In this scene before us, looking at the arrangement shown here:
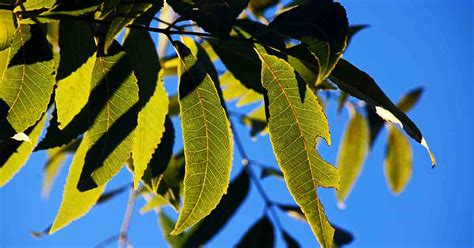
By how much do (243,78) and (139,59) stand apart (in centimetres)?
20

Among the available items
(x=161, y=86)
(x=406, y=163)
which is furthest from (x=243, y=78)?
(x=406, y=163)

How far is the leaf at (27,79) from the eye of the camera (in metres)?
1.02

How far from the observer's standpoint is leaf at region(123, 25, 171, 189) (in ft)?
3.91

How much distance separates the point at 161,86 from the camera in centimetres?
123

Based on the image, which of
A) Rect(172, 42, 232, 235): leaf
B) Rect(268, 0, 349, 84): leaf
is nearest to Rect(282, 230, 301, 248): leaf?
Rect(172, 42, 232, 235): leaf

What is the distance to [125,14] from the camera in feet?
3.08

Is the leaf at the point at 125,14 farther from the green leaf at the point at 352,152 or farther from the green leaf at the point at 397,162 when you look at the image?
the green leaf at the point at 397,162

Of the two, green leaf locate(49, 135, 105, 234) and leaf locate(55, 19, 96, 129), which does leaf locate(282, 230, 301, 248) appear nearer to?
green leaf locate(49, 135, 105, 234)

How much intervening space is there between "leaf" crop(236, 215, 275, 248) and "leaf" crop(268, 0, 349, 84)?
0.92m

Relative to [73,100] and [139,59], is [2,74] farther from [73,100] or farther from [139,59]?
[139,59]

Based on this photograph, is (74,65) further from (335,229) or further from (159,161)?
(335,229)

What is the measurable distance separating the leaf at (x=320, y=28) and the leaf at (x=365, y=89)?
0.09m

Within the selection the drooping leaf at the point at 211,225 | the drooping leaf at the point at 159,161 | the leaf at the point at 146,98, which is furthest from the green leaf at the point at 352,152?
the leaf at the point at 146,98

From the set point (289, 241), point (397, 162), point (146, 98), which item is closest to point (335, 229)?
point (289, 241)
